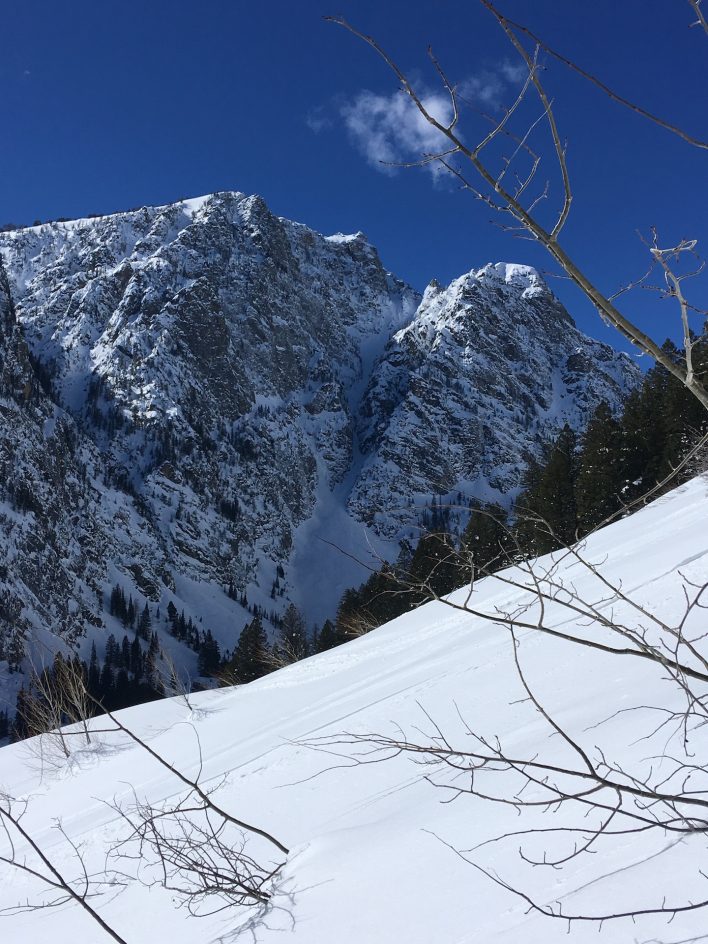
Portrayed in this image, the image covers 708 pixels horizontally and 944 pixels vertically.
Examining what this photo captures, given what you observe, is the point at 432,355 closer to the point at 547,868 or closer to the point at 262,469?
the point at 262,469

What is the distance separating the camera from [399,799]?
2801 millimetres

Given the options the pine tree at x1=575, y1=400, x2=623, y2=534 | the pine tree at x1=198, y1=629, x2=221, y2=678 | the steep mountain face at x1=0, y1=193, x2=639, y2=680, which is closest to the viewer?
the pine tree at x1=575, y1=400, x2=623, y2=534

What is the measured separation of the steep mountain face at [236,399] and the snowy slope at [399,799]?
78.9 m

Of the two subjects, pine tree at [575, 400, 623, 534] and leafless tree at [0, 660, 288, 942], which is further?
pine tree at [575, 400, 623, 534]

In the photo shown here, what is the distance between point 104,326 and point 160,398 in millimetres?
25504

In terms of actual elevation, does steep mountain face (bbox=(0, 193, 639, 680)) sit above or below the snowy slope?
above

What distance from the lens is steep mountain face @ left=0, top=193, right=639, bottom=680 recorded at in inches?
3691

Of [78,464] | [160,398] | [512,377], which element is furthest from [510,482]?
[78,464]

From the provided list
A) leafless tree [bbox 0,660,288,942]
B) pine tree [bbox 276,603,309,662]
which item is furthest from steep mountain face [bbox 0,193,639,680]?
leafless tree [bbox 0,660,288,942]

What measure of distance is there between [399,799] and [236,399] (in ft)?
442

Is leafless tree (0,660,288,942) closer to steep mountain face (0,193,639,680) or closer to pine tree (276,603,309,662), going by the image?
pine tree (276,603,309,662)

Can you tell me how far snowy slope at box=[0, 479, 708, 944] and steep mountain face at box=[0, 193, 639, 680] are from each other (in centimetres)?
7887

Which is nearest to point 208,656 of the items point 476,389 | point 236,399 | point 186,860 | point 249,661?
point 249,661

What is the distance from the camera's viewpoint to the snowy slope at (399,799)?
1625 millimetres
